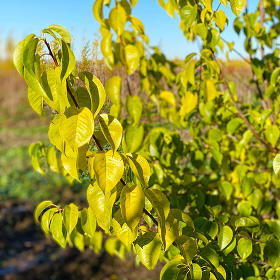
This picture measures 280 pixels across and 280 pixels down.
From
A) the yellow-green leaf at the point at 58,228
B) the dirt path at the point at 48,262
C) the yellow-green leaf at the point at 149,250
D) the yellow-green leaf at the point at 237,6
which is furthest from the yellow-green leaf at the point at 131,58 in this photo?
the dirt path at the point at 48,262

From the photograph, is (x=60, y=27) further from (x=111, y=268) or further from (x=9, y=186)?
(x=9, y=186)

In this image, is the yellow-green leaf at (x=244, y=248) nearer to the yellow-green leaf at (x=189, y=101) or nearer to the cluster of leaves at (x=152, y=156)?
the cluster of leaves at (x=152, y=156)

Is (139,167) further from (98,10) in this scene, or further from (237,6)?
(98,10)

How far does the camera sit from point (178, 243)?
0.81 m

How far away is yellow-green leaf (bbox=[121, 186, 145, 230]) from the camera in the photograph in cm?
68

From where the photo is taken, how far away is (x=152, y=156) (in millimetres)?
1529

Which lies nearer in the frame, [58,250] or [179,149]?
[179,149]

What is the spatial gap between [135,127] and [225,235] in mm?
616

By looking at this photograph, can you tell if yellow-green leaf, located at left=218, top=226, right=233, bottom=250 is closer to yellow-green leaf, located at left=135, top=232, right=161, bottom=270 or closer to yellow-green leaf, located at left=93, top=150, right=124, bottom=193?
yellow-green leaf, located at left=135, top=232, right=161, bottom=270

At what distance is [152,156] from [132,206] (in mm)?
856

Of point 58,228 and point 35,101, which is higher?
point 35,101

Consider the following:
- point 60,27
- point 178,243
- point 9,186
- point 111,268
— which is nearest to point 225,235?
point 178,243

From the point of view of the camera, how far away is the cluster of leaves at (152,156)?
0.67 meters

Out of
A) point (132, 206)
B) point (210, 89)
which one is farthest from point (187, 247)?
point (210, 89)
